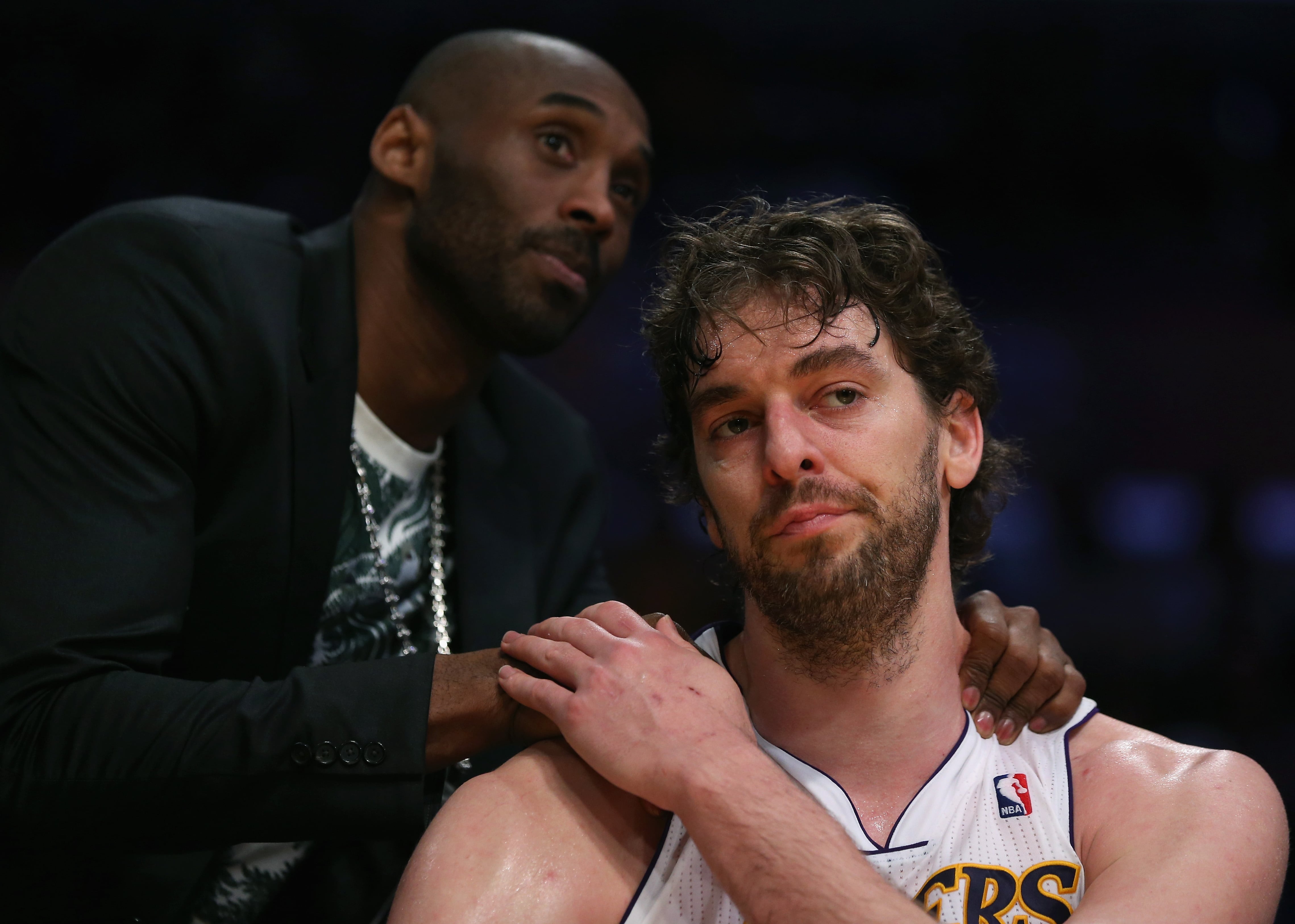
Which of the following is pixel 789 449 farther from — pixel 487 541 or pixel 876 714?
pixel 487 541

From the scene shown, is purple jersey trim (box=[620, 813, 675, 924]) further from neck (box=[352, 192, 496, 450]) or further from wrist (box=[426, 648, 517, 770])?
neck (box=[352, 192, 496, 450])

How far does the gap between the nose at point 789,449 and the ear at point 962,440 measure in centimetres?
39

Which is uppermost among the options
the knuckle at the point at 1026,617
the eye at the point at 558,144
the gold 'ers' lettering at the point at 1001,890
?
the eye at the point at 558,144

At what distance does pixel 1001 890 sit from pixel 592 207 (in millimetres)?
1787

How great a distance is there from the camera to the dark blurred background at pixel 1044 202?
17.6 ft

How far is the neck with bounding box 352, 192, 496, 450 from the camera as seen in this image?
2730 millimetres

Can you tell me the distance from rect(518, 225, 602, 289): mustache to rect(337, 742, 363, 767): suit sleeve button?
1306 millimetres

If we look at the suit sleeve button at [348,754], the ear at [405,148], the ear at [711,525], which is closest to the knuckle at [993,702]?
the ear at [711,525]

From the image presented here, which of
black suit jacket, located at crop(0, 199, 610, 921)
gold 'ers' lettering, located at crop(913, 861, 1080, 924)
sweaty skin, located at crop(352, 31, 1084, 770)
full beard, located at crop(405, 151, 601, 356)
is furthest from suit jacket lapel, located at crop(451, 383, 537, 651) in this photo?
gold 'ers' lettering, located at crop(913, 861, 1080, 924)

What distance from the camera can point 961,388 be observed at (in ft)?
7.30

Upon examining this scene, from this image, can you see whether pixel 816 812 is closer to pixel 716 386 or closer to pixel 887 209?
pixel 716 386

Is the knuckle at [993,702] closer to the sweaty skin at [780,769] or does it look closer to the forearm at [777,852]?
the sweaty skin at [780,769]

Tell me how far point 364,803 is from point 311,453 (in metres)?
0.83

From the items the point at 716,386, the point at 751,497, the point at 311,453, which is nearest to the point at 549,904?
the point at 751,497
